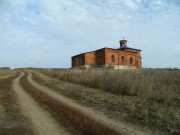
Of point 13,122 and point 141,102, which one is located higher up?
point 141,102

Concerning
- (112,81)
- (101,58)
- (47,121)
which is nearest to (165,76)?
(112,81)

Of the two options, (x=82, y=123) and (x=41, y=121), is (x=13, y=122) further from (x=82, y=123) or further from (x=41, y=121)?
(x=82, y=123)

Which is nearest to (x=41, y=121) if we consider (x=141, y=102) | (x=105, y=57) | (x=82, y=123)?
(x=82, y=123)

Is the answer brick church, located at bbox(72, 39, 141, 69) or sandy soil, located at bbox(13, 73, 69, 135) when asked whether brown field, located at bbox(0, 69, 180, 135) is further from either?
brick church, located at bbox(72, 39, 141, 69)

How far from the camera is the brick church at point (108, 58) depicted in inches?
1854

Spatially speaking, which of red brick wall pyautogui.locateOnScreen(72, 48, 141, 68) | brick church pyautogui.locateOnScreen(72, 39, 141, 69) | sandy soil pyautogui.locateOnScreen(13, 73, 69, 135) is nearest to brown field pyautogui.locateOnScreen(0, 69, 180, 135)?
sandy soil pyautogui.locateOnScreen(13, 73, 69, 135)

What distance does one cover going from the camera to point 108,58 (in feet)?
154

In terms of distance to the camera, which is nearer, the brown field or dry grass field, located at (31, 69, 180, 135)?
the brown field

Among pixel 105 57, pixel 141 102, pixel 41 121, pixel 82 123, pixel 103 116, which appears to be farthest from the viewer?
pixel 105 57

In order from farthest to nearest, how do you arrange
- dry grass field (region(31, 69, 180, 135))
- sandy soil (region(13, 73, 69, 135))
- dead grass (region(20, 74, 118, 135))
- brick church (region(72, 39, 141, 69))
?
1. brick church (region(72, 39, 141, 69))
2. dry grass field (region(31, 69, 180, 135))
3. sandy soil (region(13, 73, 69, 135))
4. dead grass (region(20, 74, 118, 135))

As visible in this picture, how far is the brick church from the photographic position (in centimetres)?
4708

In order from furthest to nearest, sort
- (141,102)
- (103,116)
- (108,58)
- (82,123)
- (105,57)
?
(108,58)
(105,57)
(141,102)
(103,116)
(82,123)

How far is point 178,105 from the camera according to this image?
880cm

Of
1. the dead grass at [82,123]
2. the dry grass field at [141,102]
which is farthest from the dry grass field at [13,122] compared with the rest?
the dry grass field at [141,102]
